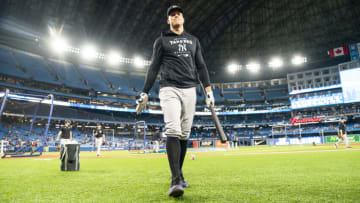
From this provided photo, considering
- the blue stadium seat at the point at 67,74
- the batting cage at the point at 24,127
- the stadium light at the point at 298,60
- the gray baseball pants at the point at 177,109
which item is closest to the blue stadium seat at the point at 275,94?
the stadium light at the point at 298,60

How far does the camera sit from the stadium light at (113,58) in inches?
1716

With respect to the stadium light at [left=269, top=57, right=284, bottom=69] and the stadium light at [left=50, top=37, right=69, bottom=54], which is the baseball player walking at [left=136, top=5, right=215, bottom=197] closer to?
the stadium light at [left=50, top=37, right=69, bottom=54]

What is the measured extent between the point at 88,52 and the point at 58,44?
529 centimetres

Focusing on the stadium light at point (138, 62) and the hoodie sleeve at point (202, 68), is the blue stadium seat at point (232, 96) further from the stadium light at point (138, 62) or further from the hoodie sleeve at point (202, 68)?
the hoodie sleeve at point (202, 68)

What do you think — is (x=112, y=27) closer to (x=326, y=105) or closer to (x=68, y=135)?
(x=68, y=135)

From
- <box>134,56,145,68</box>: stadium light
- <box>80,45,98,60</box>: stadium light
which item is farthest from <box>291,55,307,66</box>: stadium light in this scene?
<box>80,45,98,60</box>: stadium light

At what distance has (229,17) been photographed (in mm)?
41469

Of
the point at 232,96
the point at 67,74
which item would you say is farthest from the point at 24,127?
the point at 232,96

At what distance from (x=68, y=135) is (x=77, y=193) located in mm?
9354

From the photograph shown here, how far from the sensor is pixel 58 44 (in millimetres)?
38375

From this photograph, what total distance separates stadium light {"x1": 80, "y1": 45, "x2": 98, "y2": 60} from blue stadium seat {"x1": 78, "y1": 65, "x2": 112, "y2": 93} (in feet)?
9.50

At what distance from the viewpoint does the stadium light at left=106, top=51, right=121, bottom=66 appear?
43.6m

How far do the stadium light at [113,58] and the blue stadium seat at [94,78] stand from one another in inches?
153

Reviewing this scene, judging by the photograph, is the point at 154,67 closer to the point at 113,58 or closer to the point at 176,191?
the point at 176,191
